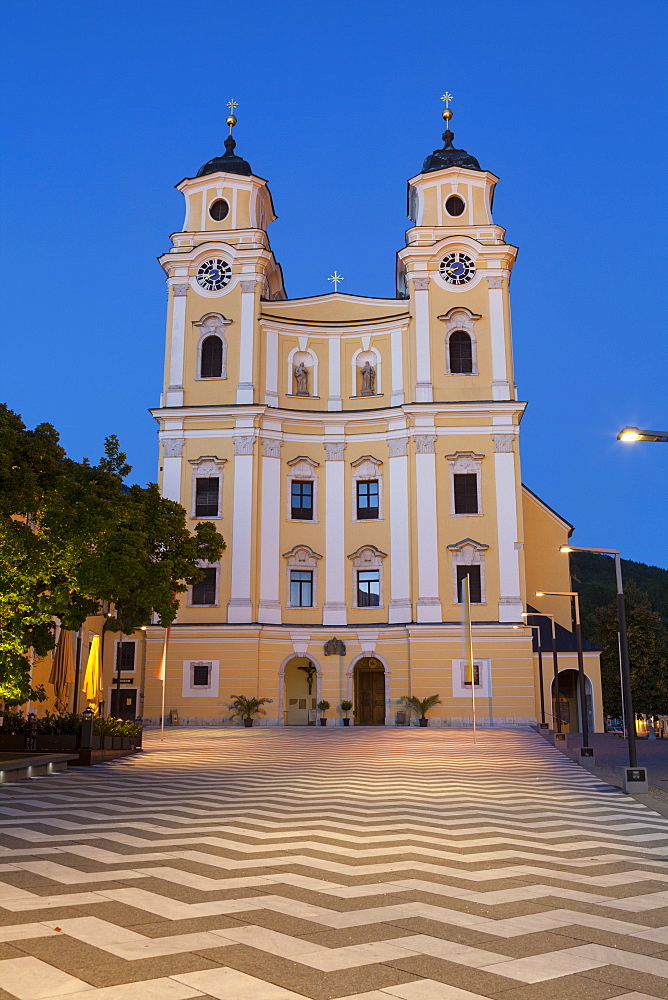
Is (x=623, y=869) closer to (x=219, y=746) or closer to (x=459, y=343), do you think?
(x=219, y=746)

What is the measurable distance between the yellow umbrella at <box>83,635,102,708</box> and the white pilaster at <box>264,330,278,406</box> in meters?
25.0

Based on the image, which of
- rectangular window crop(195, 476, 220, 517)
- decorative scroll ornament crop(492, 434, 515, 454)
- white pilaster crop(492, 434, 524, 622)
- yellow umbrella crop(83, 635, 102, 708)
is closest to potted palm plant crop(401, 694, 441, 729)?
white pilaster crop(492, 434, 524, 622)

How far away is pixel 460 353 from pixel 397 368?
3465 mm

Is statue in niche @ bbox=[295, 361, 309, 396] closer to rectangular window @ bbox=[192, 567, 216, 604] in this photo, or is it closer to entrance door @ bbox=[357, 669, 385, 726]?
rectangular window @ bbox=[192, 567, 216, 604]

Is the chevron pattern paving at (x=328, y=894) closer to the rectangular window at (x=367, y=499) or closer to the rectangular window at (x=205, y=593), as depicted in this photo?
the rectangular window at (x=205, y=593)

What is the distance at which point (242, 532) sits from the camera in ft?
160

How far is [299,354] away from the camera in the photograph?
52.8 m

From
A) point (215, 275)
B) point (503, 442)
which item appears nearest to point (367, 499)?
point (503, 442)

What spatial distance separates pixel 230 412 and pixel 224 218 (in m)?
11.6

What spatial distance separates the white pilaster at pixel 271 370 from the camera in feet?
169

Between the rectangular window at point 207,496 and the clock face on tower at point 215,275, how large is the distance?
423 inches

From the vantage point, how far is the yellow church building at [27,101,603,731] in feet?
157

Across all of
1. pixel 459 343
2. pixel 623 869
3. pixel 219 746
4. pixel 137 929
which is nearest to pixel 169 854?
pixel 137 929

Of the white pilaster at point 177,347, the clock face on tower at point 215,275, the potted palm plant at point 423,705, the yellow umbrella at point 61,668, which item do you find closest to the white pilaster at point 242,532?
the white pilaster at point 177,347
